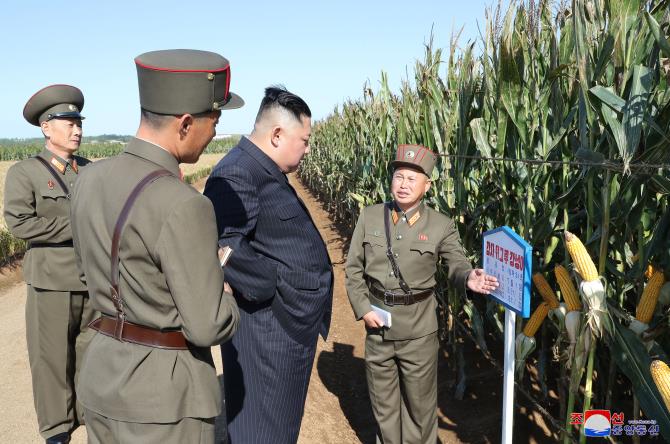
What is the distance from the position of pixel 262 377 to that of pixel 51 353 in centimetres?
167

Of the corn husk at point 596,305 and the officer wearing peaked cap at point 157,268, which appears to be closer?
the officer wearing peaked cap at point 157,268

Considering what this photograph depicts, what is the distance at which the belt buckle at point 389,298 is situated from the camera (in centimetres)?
293

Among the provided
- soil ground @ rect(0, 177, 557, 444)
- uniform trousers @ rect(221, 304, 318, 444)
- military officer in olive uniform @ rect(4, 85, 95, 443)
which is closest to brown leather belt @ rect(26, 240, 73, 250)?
military officer in olive uniform @ rect(4, 85, 95, 443)

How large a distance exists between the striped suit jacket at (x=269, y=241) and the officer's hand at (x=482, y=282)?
0.68 meters

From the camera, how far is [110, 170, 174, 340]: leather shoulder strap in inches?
56.9

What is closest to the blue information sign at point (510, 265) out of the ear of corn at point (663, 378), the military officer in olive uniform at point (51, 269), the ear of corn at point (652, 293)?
the ear of corn at point (652, 293)

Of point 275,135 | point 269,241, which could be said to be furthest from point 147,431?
point 275,135

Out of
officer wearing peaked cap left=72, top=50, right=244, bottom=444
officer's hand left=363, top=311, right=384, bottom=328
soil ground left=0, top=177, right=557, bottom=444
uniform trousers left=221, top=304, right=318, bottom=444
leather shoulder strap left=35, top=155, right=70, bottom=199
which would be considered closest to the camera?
officer wearing peaked cap left=72, top=50, right=244, bottom=444

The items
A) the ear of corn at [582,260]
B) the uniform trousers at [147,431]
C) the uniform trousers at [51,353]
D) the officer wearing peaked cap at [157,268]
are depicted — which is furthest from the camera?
the uniform trousers at [51,353]

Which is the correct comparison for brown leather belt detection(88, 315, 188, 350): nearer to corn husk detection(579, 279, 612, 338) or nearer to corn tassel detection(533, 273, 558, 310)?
corn husk detection(579, 279, 612, 338)

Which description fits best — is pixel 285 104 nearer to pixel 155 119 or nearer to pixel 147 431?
pixel 155 119

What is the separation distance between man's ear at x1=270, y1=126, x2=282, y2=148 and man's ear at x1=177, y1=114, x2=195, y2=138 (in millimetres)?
608

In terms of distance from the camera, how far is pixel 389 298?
9.64 ft

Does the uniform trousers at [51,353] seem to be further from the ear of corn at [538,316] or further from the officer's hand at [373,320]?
the ear of corn at [538,316]
